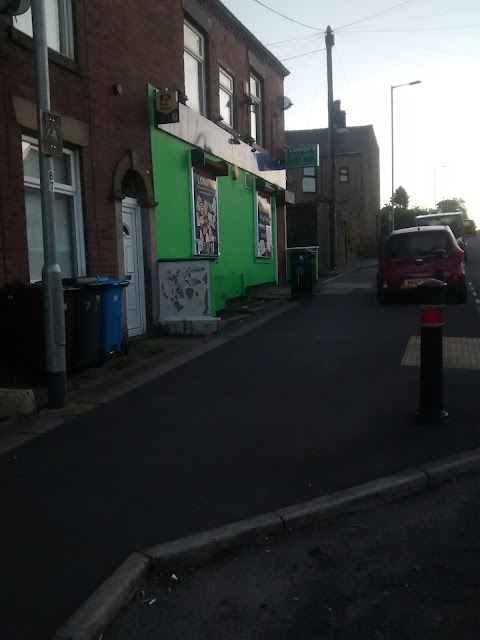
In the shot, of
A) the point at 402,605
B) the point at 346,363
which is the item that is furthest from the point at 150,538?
the point at 346,363

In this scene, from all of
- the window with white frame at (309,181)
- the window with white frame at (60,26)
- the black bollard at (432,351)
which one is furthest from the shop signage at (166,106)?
the window with white frame at (309,181)

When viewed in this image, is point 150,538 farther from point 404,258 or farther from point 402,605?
point 404,258

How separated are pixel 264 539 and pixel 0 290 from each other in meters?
4.79

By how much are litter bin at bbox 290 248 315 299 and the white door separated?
6.13 metres

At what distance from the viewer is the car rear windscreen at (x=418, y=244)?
537 inches

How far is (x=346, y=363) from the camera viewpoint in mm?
8391

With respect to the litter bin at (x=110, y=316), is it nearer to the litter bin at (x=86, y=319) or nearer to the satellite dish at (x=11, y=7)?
the litter bin at (x=86, y=319)

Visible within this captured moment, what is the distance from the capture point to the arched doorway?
10.6m

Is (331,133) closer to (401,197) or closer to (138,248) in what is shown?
(138,248)

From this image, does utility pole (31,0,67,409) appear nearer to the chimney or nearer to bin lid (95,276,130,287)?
bin lid (95,276,130,287)

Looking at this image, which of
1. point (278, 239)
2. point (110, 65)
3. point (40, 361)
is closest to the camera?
point (40, 361)

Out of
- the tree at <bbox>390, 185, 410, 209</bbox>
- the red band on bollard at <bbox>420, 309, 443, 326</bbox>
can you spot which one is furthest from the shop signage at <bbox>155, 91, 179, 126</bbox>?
the tree at <bbox>390, 185, 410, 209</bbox>

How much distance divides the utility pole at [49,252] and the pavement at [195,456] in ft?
1.64

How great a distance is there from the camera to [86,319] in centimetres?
766
